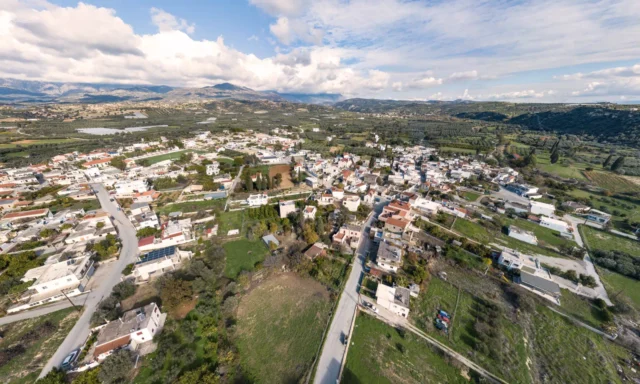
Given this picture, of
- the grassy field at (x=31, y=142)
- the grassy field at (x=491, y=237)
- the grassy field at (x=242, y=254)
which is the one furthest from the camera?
the grassy field at (x=31, y=142)

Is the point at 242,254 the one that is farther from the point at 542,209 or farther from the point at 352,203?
the point at 542,209

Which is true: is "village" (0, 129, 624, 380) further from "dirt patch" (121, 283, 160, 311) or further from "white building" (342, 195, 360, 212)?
"dirt patch" (121, 283, 160, 311)

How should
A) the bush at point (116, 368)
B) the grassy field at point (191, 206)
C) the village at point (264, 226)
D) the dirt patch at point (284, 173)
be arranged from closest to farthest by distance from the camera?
the bush at point (116, 368) → the village at point (264, 226) → the grassy field at point (191, 206) → the dirt patch at point (284, 173)

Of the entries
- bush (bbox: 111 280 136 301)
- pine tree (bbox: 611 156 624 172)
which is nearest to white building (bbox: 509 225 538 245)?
bush (bbox: 111 280 136 301)

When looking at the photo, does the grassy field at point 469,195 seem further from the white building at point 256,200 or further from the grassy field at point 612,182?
the white building at point 256,200

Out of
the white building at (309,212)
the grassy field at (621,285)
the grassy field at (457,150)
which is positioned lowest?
the grassy field at (621,285)

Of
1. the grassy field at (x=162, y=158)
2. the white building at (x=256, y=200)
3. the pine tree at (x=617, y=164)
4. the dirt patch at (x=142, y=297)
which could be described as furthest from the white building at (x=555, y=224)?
the grassy field at (x=162, y=158)

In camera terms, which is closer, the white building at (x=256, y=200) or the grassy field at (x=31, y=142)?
the white building at (x=256, y=200)
